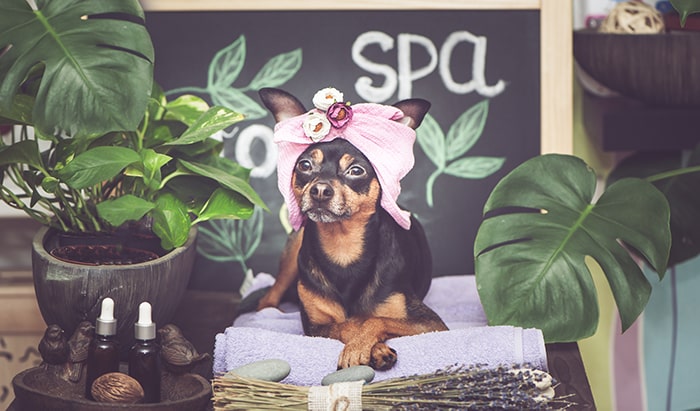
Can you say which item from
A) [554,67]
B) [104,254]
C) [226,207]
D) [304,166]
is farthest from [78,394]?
[554,67]

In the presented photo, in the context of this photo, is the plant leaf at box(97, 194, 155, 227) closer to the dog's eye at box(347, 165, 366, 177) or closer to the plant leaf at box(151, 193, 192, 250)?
the plant leaf at box(151, 193, 192, 250)

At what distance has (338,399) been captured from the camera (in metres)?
1.11

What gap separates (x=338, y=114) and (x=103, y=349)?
415mm

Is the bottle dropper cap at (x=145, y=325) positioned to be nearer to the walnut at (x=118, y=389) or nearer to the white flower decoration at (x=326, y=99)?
the walnut at (x=118, y=389)

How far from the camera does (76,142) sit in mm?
1304

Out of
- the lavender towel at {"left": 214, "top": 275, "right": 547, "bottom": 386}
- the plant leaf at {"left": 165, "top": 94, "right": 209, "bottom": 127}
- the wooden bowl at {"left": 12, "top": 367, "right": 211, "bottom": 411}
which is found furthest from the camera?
the plant leaf at {"left": 165, "top": 94, "right": 209, "bottom": 127}

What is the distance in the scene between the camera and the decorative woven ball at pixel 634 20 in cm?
149

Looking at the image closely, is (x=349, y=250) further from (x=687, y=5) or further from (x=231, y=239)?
(x=687, y=5)

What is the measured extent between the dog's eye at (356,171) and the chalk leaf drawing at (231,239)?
0.34 meters

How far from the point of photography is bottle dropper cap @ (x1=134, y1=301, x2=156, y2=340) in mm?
1144

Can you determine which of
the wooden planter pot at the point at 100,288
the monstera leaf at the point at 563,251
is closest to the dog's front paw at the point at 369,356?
the monstera leaf at the point at 563,251

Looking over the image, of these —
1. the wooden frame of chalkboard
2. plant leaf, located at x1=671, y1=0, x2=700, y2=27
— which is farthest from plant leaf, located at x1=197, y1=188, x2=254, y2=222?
plant leaf, located at x1=671, y1=0, x2=700, y2=27

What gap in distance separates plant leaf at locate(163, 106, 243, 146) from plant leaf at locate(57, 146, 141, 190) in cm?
9

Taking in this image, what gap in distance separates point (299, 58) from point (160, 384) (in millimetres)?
619
